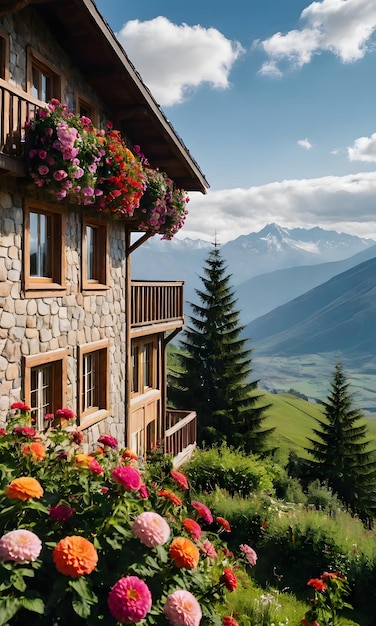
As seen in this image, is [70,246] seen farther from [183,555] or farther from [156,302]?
[183,555]

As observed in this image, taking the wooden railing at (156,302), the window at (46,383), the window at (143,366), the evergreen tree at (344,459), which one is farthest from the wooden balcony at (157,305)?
the evergreen tree at (344,459)

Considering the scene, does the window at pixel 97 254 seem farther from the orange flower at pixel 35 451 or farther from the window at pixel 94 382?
the orange flower at pixel 35 451

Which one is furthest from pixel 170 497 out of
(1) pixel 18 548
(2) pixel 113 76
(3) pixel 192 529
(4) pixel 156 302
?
(4) pixel 156 302

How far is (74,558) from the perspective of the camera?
3.14 m

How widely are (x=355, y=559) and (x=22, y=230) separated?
873 centimetres

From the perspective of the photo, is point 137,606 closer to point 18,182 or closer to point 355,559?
point 18,182

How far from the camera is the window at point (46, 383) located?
27.2 feet

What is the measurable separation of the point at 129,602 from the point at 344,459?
30.0 meters

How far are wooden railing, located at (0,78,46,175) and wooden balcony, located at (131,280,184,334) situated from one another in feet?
17.6

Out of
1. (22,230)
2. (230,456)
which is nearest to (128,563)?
(22,230)

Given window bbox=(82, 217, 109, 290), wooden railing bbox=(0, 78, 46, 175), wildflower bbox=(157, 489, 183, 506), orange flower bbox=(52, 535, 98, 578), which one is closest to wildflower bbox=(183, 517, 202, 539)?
wildflower bbox=(157, 489, 183, 506)

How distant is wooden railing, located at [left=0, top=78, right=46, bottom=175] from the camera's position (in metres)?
6.78

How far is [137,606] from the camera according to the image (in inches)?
118

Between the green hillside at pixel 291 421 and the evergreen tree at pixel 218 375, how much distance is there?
27.2 m
